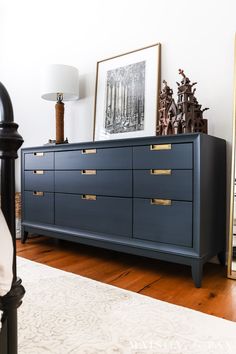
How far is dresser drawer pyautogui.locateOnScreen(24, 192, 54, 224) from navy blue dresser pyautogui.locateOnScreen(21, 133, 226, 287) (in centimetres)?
1

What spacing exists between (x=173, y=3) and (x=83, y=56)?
0.91m

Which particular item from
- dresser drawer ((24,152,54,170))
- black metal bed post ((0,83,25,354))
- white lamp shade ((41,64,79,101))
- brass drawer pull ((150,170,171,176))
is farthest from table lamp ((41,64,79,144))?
black metal bed post ((0,83,25,354))

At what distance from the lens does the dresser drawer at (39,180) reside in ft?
7.57

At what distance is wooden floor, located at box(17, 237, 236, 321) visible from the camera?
1412mm

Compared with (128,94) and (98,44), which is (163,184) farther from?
(98,44)

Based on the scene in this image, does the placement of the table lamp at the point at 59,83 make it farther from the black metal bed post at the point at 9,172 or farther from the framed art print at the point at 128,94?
the black metal bed post at the point at 9,172

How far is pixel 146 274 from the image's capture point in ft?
5.89

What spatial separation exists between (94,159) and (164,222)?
0.64m

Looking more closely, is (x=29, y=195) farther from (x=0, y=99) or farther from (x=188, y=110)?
(x=0, y=99)

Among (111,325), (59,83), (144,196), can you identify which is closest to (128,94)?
(59,83)

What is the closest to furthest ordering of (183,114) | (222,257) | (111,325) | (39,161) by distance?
(111,325)
(183,114)
(222,257)
(39,161)

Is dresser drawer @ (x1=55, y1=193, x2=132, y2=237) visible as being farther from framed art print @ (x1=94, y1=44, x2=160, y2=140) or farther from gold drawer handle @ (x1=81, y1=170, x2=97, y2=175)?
framed art print @ (x1=94, y1=44, x2=160, y2=140)

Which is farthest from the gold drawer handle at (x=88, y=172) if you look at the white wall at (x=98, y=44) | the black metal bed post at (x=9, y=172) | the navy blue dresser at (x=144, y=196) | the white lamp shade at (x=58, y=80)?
the black metal bed post at (x=9, y=172)

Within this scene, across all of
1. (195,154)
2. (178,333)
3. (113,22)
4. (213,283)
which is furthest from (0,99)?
(113,22)
